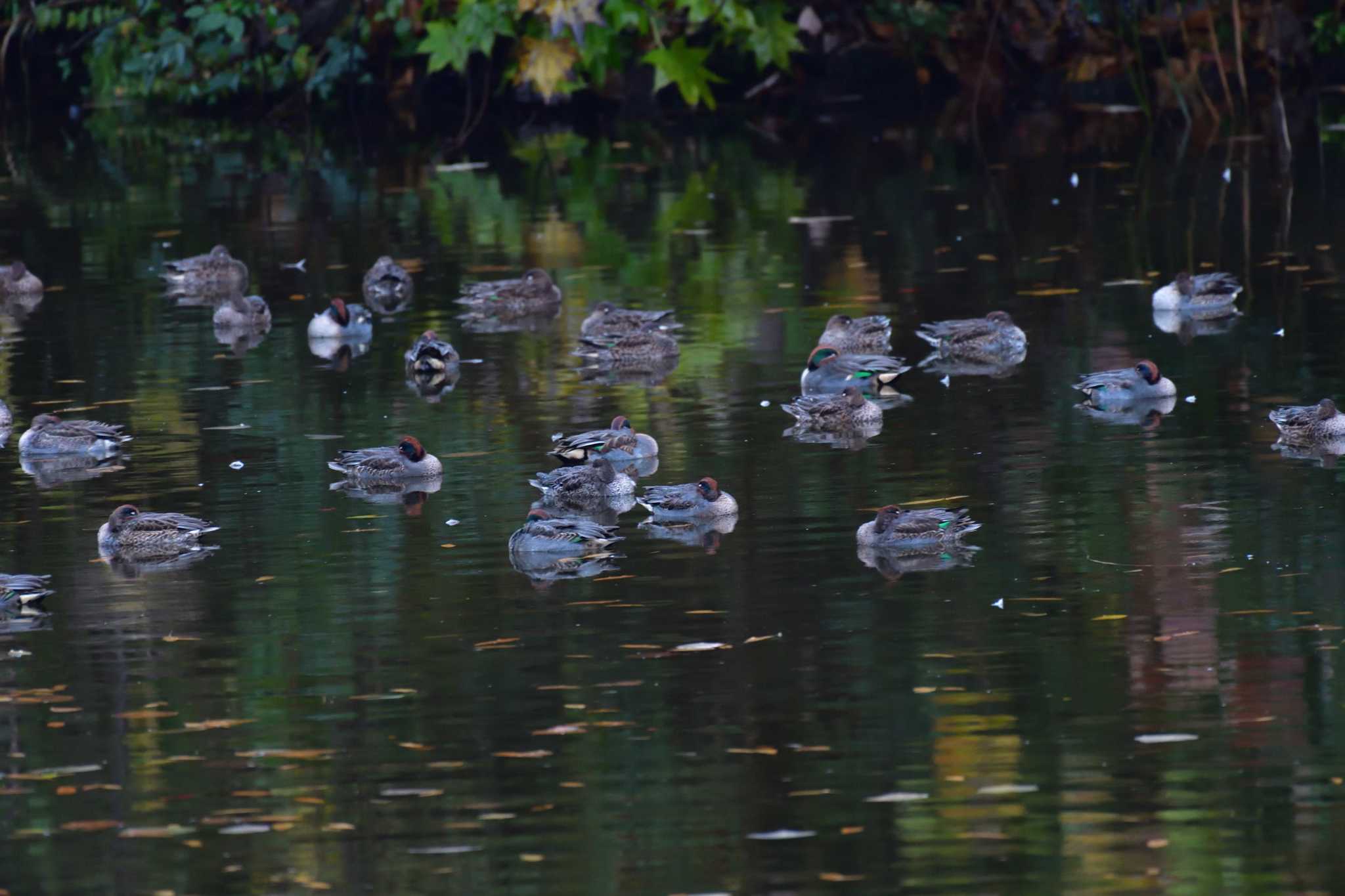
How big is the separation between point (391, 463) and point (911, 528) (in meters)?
4.07

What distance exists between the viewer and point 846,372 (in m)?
19.2

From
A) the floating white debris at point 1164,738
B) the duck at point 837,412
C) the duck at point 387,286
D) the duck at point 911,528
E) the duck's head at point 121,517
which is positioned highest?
the duck at point 387,286

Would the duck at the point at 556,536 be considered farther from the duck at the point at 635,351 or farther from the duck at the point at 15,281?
the duck at the point at 15,281

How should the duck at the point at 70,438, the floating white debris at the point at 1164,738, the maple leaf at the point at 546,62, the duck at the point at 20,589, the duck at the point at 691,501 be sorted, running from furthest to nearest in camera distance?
the maple leaf at the point at 546,62 < the duck at the point at 70,438 < the duck at the point at 691,501 < the duck at the point at 20,589 < the floating white debris at the point at 1164,738

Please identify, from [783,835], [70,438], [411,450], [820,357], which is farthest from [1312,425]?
[70,438]

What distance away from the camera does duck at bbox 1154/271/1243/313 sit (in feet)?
72.4

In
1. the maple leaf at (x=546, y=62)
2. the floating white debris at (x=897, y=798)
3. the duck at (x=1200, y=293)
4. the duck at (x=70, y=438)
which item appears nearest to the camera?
the floating white debris at (x=897, y=798)

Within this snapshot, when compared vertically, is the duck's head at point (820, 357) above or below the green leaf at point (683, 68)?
below

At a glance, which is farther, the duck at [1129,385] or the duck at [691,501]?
the duck at [1129,385]

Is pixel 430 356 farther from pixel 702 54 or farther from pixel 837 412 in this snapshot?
pixel 702 54

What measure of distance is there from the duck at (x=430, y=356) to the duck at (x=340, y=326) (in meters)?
1.95

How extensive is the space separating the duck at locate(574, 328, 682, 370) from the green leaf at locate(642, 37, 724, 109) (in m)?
19.7

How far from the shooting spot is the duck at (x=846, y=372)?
19.2m

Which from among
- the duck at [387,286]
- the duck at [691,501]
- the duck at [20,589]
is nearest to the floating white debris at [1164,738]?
the duck at [691,501]
